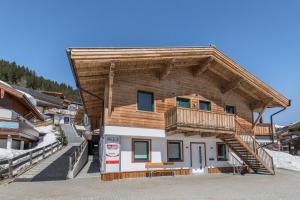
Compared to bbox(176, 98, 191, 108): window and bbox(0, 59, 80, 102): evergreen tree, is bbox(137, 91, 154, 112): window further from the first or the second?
bbox(0, 59, 80, 102): evergreen tree

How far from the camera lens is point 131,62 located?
1570 centimetres

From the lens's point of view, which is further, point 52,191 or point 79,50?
point 79,50

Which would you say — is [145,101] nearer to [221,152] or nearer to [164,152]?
[164,152]

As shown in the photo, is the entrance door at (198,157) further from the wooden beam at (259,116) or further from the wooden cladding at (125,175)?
the wooden beam at (259,116)

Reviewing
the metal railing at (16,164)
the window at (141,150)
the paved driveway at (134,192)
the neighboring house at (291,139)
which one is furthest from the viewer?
the neighboring house at (291,139)

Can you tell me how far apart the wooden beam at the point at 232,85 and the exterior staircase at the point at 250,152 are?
11.5 ft

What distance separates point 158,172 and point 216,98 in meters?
7.69

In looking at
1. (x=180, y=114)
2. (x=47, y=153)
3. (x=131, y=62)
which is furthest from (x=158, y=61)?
(x=47, y=153)

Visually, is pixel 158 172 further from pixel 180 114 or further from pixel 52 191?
pixel 52 191

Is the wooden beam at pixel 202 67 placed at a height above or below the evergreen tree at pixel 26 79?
below

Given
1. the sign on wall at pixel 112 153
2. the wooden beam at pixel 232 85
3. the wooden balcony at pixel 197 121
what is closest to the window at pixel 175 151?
the wooden balcony at pixel 197 121

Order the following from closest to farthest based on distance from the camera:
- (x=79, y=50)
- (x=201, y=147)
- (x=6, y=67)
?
(x=79, y=50)
(x=201, y=147)
(x=6, y=67)

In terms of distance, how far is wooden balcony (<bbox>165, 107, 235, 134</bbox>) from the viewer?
16.0 m

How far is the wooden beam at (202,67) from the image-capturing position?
61.5ft
